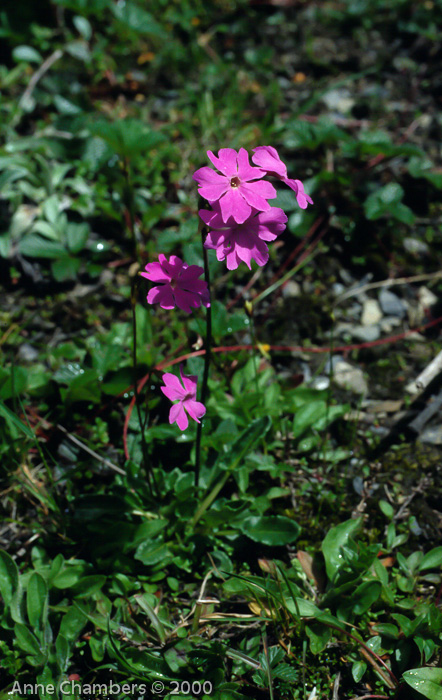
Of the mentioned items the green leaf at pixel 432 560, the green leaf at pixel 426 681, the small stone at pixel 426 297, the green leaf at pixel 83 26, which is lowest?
the green leaf at pixel 426 681

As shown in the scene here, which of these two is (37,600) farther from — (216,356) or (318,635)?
(216,356)

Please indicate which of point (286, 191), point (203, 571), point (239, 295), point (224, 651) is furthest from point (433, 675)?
point (286, 191)

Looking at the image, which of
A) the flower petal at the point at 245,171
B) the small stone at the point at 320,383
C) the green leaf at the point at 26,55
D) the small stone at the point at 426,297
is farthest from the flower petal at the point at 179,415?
the green leaf at the point at 26,55

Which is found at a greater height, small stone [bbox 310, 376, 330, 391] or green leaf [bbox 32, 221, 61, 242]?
green leaf [bbox 32, 221, 61, 242]

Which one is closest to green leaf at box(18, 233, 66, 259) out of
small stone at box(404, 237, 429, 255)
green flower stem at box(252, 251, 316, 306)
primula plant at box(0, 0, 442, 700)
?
primula plant at box(0, 0, 442, 700)

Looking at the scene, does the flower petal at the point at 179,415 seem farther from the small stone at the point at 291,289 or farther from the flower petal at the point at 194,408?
the small stone at the point at 291,289

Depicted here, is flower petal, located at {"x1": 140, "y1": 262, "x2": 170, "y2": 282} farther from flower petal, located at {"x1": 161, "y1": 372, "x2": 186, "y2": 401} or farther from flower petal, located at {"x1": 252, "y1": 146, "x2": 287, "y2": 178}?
flower petal, located at {"x1": 252, "y1": 146, "x2": 287, "y2": 178}

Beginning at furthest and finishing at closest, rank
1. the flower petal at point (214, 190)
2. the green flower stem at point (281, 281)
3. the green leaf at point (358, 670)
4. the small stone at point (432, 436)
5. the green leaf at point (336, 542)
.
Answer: the green flower stem at point (281, 281) → the small stone at point (432, 436) → the green leaf at point (336, 542) → the green leaf at point (358, 670) → the flower petal at point (214, 190)
